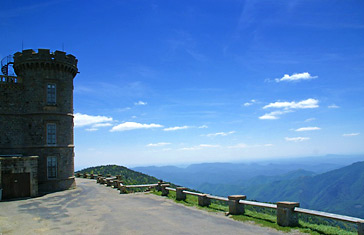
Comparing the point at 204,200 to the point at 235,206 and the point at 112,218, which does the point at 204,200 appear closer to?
the point at 235,206

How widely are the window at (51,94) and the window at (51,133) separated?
7.31 ft

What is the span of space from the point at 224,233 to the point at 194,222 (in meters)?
2.34

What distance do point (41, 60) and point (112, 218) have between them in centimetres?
1836

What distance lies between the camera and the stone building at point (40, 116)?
2438 cm

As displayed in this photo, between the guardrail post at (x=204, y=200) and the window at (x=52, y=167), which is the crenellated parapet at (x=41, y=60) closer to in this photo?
the window at (x=52, y=167)

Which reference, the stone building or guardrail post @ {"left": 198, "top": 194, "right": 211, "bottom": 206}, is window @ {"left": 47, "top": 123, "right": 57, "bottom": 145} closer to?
the stone building

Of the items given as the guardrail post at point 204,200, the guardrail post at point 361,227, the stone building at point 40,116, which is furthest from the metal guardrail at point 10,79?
the guardrail post at point 361,227

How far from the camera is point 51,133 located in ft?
82.6

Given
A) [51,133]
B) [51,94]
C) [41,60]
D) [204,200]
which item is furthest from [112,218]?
[41,60]

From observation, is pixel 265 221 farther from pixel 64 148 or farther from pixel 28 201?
pixel 64 148

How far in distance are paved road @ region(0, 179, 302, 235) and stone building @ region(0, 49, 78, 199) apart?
18.5ft

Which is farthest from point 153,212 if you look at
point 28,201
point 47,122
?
point 47,122

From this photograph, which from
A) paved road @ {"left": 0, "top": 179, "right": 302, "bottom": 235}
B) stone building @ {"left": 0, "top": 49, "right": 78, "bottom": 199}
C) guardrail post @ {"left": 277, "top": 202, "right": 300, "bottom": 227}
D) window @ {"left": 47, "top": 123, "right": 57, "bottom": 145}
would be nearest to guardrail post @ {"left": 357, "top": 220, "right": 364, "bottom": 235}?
guardrail post @ {"left": 277, "top": 202, "right": 300, "bottom": 227}

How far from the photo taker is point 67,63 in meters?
26.2
